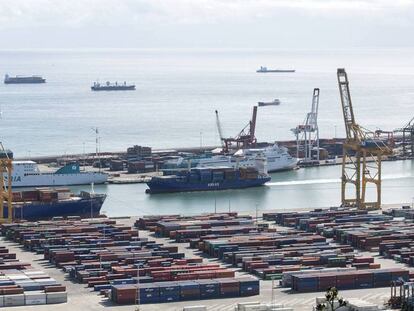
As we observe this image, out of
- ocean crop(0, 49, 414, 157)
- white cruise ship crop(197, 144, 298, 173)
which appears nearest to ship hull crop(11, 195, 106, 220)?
white cruise ship crop(197, 144, 298, 173)

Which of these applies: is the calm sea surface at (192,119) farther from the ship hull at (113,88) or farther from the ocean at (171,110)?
the ship hull at (113,88)

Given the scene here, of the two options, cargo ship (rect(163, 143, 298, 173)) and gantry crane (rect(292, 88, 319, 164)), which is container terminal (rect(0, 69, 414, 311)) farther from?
gantry crane (rect(292, 88, 319, 164))

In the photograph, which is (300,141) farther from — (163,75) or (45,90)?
(163,75)

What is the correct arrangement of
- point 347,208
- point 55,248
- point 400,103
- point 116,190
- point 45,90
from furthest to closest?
point 45,90 < point 400,103 < point 116,190 < point 347,208 < point 55,248

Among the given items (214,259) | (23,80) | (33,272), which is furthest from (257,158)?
(23,80)

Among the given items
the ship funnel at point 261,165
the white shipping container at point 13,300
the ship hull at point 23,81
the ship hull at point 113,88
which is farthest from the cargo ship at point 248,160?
the ship hull at point 23,81

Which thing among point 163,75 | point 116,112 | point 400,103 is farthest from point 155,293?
point 163,75
